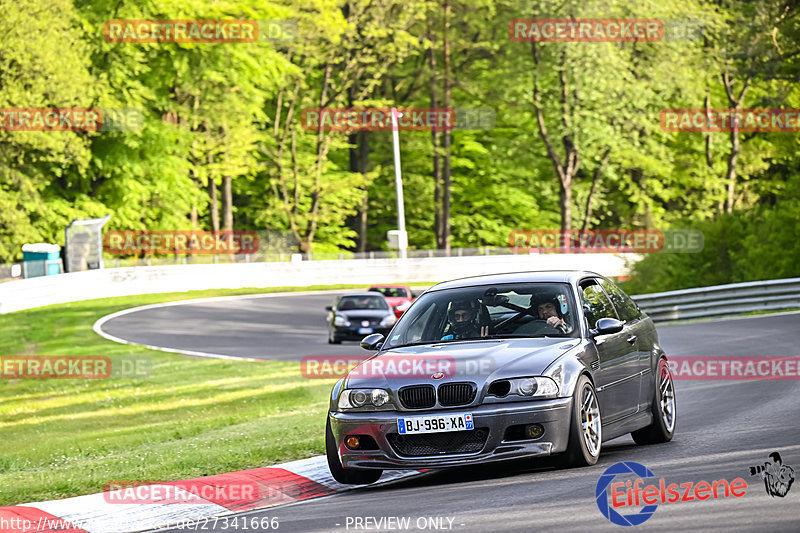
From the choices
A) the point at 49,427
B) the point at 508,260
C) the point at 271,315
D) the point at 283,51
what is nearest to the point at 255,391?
the point at 49,427

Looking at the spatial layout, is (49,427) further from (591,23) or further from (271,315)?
(591,23)

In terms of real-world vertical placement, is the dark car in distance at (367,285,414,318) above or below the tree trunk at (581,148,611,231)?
below

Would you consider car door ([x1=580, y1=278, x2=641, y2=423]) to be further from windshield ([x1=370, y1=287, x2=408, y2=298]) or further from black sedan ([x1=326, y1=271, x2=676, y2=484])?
windshield ([x1=370, y1=287, x2=408, y2=298])

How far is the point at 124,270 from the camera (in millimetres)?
49688

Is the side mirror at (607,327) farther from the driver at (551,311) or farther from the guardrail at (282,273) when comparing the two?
the guardrail at (282,273)

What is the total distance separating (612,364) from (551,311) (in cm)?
67

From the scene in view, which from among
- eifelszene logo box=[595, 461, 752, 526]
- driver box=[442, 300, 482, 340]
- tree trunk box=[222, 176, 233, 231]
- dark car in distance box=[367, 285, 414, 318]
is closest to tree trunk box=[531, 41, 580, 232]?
→ tree trunk box=[222, 176, 233, 231]

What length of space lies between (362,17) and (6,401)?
4804 centimetres

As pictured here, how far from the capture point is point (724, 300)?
28.9 metres

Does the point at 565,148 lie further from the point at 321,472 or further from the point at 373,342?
the point at 321,472

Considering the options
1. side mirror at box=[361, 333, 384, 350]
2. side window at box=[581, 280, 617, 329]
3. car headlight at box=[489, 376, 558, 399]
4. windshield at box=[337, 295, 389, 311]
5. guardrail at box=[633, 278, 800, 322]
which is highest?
side window at box=[581, 280, 617, 329]

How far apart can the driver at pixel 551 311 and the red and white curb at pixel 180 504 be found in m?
1.63

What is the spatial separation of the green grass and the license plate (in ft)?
7.08

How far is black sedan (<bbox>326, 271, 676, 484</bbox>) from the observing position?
846 centimetres
